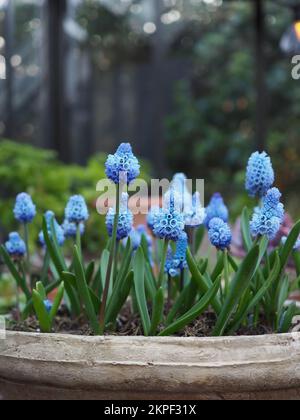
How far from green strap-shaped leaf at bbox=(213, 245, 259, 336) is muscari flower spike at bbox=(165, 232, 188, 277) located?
11 cm

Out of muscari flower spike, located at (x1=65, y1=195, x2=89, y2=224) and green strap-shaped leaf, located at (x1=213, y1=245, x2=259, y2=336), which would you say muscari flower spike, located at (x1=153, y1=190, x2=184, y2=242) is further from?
muscari flower spike, located at (x1=65, y1=195, x2=89, y2=224)

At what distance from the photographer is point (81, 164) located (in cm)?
462

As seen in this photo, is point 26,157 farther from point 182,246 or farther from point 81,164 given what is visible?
point 182,246

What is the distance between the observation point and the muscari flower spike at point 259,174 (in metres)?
0.81

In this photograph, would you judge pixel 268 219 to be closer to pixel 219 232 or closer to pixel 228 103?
pixel 219 232

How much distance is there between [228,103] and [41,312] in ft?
17.3

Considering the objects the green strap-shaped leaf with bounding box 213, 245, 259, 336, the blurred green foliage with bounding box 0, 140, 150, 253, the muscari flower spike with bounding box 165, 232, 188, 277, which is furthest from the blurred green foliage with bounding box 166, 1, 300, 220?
the green strap-shaped leaf with bounding box 213, 245, 259, 336

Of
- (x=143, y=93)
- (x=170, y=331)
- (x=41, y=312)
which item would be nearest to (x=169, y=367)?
(x=170, y=331)

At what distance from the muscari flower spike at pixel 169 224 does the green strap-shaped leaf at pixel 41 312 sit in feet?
0.48

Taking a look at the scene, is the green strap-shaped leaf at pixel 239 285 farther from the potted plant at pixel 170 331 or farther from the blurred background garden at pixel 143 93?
the blurred background garden at pixel 143 93

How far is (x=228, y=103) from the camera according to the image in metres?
5.86

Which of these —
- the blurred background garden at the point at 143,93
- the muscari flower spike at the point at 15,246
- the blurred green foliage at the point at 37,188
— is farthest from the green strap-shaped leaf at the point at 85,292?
the blurred background garden at the point at 143,93
